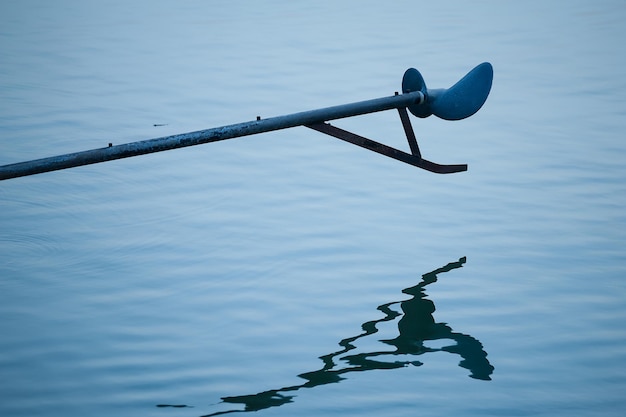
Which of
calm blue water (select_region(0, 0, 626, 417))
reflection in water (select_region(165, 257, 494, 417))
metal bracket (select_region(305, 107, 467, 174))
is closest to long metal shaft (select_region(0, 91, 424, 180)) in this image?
metal bracket (select_region(305, 107, 467, 174))

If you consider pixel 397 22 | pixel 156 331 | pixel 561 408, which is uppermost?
pixel 397 22

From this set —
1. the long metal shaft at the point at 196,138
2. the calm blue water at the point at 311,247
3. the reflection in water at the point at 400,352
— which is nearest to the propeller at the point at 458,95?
the long metal shaft at the point at 196,138

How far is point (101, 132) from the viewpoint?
7551 millimetres

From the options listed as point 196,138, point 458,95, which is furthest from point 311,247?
point 458,95

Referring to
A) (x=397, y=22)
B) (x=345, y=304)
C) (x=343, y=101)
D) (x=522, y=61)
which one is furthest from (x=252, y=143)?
(x=397, y=22)

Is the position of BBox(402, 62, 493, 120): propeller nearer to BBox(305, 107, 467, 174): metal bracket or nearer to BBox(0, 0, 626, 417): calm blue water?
BBox(305, 107, 467, 174): metal bracket

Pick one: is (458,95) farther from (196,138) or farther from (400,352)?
(400,352)

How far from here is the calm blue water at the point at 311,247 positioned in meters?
4.12

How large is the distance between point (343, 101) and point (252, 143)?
1.16 m

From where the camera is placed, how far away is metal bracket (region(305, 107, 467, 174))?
17.0ft

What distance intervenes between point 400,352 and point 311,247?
3.89ft

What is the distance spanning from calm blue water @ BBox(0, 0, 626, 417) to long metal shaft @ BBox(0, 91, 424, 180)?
74 centimetres

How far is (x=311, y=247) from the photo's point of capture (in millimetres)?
5434

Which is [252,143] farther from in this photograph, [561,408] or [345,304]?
[561,408]
